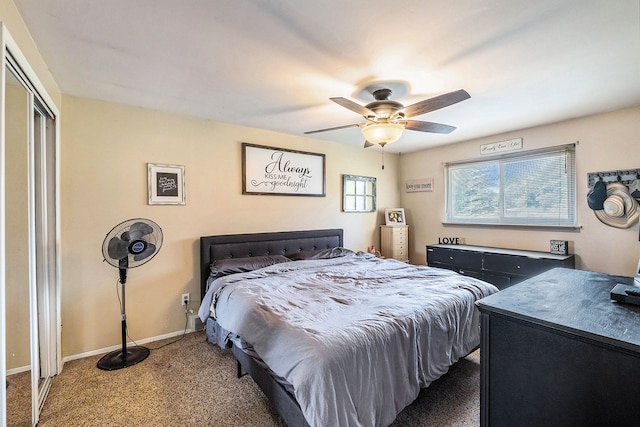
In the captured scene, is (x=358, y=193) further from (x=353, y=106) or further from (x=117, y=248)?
(x=117, y=248)

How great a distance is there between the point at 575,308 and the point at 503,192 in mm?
3026

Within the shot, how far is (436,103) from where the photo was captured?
2039mm

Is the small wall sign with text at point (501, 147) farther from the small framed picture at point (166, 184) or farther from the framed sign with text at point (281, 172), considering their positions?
the small framed picture at point (166, 184)

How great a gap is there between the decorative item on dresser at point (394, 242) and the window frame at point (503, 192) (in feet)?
2.24

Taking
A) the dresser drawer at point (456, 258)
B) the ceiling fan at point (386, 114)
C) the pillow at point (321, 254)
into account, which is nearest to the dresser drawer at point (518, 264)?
the dresser drawer at point (456, 258)

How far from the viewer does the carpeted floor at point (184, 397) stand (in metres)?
1.77

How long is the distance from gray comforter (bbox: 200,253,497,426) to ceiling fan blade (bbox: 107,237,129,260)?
31.6 inches

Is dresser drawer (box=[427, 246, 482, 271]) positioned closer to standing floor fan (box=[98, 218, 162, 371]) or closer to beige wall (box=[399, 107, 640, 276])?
beige wall (box=[399, 107, 640, 276])

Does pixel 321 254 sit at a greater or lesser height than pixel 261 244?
lesser

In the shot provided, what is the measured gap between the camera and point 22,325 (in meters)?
1.66

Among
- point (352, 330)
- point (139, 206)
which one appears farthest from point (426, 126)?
point (139, 206)

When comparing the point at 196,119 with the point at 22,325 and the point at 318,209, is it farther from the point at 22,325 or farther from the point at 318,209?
the point at 22,325

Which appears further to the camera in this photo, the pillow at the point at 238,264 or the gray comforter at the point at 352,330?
the pillow at the point at 238,264

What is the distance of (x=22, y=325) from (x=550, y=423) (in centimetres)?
273
